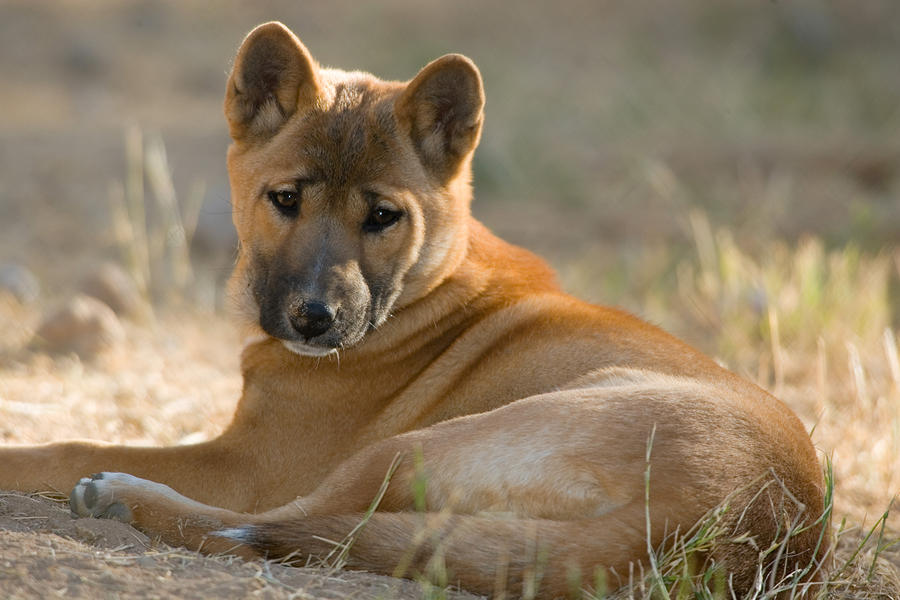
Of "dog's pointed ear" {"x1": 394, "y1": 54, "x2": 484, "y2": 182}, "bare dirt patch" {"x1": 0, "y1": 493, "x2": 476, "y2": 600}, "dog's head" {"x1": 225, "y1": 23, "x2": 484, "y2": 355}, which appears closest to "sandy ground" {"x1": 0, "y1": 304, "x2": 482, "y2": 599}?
"bare dirt patch" {"x1": 0, "y1": 493, "x2": 476, "y2": 600}

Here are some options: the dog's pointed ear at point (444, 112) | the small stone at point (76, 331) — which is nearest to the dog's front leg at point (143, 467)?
the dog's pointed ear at point (444, 112)

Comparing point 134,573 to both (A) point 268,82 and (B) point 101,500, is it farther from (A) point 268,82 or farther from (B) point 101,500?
(A) point 268,82

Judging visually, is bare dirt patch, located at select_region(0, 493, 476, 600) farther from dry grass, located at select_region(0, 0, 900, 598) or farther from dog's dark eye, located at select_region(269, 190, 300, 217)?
dog's dark eye, located at select_region(269, 190, 300, 217)

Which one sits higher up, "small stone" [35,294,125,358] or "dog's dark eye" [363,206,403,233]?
"dog's dark eye" [363,206,403,233]

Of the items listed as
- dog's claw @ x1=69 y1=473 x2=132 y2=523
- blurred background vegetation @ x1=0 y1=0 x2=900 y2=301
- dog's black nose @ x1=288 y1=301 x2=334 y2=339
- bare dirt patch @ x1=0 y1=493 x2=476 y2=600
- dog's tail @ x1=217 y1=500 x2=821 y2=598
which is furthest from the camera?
Answer: blurred background vegetation @ x1=0 y1=0 x2=900 y2=301

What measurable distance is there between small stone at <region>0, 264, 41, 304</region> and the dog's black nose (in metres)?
3.77

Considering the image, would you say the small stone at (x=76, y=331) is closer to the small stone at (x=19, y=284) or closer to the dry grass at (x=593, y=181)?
the dry grass at (x=593, y=181)

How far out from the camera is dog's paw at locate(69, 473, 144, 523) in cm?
328

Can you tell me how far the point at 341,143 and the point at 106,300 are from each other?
3439 millimetres

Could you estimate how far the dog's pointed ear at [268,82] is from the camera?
3.91 meters

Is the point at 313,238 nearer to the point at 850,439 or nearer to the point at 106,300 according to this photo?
the point at 850,439

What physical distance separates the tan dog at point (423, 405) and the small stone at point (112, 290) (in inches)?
107

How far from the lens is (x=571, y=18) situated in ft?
55.3

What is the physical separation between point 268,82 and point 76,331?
2.39 m
